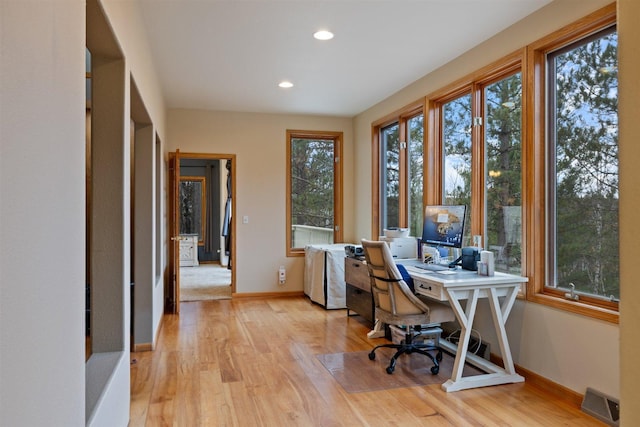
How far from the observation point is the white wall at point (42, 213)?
2.88 ft

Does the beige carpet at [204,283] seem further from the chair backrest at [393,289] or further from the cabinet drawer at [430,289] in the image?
the cabinet drawer at [430,289]

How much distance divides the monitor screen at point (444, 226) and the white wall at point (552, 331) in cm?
62

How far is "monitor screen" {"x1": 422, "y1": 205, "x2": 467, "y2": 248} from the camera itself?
3621mm

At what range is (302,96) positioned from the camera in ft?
18.1

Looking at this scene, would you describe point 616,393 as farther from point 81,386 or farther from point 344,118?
point 344,118

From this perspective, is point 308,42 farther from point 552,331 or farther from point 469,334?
point 552,331

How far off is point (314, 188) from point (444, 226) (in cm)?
313

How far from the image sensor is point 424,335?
403 centimetres

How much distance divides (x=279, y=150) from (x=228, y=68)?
2.14 metres

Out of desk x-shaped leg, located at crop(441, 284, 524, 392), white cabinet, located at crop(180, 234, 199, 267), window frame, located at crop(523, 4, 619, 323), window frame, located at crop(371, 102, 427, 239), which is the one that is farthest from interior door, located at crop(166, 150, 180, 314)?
white cabinet, located at crop(180, 234, 199, 267)

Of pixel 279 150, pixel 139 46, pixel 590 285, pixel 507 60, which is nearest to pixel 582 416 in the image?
pixel 590 285

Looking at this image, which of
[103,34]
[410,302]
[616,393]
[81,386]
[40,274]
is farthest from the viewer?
[410,302]

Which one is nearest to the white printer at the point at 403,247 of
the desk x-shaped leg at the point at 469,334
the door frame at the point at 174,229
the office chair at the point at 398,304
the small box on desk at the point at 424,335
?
the small box on desk at the point at 424,335

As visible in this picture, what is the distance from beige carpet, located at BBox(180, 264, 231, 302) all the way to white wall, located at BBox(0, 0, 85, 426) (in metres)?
5.12
